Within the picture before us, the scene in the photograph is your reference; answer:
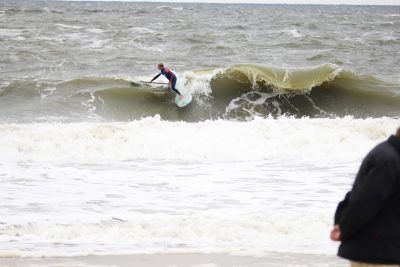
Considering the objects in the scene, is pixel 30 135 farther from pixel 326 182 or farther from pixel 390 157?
pixel 390 157

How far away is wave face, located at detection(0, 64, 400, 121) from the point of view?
17547 mm

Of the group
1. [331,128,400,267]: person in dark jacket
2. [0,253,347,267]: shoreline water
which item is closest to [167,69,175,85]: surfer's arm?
[0,253,347,267]: shoreline water

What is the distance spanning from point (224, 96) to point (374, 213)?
625 inches

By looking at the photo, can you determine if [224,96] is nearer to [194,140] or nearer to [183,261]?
[194,140]

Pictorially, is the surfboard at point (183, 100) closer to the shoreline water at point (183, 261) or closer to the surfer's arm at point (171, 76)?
the surfer's arm at point (171, 76)

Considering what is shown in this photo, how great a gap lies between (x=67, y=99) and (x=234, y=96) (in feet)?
14.7

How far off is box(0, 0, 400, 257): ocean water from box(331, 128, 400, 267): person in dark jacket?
295 cm

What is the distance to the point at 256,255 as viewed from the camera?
616 cm

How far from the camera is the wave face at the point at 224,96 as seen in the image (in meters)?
17.5

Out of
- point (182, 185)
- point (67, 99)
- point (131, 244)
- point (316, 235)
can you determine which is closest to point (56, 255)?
point (131, 244)

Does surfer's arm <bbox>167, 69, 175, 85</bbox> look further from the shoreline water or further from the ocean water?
the shoreline water

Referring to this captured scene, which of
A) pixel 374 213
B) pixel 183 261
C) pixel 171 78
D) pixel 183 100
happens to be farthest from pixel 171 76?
pixel 374 213

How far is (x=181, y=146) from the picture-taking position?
41.2 feet

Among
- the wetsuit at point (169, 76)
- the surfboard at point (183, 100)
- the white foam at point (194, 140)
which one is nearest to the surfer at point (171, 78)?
the wetsuit at point (169, 76)
